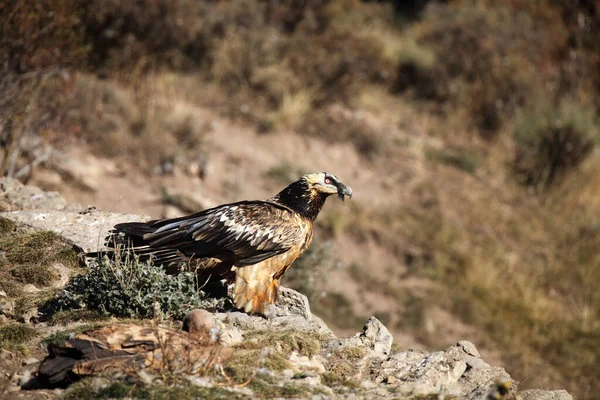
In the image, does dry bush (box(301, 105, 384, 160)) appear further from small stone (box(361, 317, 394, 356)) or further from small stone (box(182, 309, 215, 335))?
small stone (box(182, 309, 215, 335))

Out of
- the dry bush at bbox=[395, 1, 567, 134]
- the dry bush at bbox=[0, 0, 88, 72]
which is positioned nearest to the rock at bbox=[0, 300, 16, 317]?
the dry bush at bbox=[0, 0, 88, 72]

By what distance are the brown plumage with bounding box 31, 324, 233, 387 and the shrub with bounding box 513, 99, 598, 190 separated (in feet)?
46.1

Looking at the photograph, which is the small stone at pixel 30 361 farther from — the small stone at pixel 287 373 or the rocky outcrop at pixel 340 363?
the small stone at pixel 287 373

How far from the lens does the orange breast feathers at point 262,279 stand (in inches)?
266

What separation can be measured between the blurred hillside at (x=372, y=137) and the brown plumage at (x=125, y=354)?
6.40 m

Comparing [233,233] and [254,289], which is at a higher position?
[233,233]

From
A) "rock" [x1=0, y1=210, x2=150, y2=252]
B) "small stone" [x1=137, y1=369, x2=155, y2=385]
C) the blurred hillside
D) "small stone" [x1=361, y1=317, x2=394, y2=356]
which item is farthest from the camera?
the blurred hillside

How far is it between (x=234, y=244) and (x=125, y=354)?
180cm

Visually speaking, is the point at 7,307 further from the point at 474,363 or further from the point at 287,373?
the point at 474,363

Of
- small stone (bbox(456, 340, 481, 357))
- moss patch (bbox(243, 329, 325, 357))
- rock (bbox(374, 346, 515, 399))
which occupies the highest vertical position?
small stone (bbox(456, 340, 481, 357))

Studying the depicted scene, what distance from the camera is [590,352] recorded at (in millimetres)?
13492

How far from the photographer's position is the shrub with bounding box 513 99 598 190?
1769 centimetres

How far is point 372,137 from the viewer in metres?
17.3

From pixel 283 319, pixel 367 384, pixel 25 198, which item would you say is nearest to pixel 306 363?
pixel 367 384
